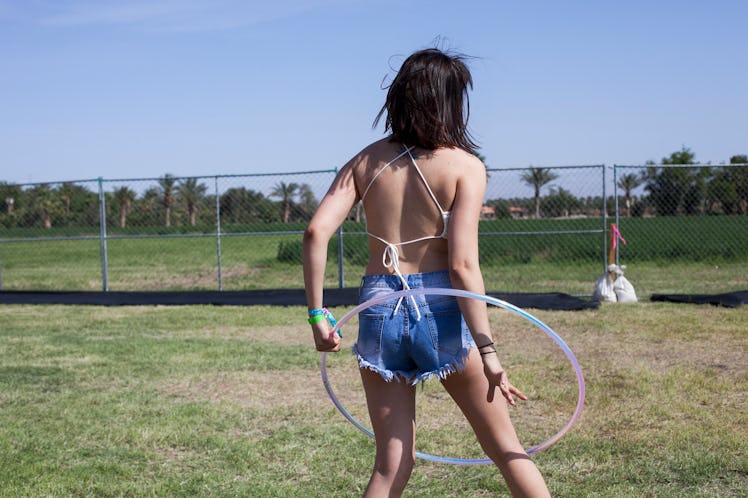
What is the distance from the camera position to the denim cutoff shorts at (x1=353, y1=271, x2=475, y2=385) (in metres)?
2.53

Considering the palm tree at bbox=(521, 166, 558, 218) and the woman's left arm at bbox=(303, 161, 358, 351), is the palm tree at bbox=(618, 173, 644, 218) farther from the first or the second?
the woman's left arm at bbox=(303, 161, 358, 351)

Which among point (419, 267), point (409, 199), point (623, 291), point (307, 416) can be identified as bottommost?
point (307, 416)

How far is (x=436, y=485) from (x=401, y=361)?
5.97 ft

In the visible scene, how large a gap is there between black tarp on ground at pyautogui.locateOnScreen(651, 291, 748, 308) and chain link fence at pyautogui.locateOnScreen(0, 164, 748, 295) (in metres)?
1.89

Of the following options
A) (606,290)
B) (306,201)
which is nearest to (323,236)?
(606,290)

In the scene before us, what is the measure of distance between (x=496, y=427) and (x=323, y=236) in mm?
818

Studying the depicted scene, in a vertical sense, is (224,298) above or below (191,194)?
below

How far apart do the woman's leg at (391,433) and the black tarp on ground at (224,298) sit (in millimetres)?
8718

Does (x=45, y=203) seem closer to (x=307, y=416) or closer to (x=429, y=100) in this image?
(x=307, y=416)

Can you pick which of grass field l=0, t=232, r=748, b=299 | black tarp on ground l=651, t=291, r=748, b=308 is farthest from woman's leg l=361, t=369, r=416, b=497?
grass field l=0, t=232, r=748, b=299

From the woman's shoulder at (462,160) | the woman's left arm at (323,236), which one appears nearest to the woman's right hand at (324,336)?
the woman's left arm at (323,236)

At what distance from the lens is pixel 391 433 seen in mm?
2576

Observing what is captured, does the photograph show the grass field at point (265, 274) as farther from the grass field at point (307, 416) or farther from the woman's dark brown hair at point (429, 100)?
the woman's dark brown hair at point (429, 100)

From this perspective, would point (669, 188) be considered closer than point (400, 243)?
No
